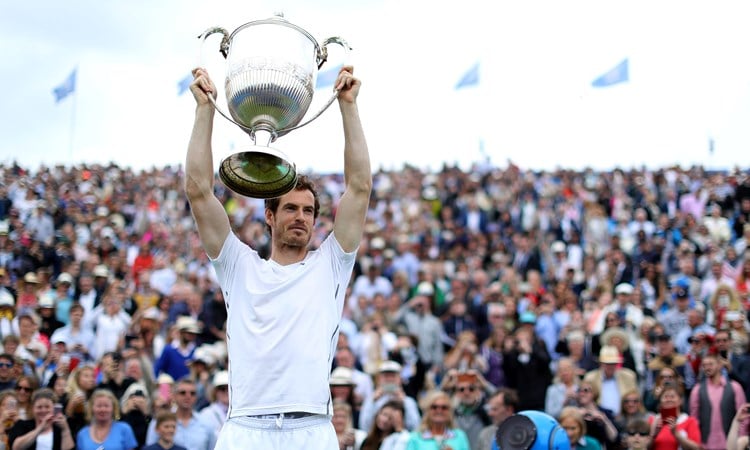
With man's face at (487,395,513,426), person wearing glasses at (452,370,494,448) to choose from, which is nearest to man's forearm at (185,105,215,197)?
man's face at (487,395,513,426)

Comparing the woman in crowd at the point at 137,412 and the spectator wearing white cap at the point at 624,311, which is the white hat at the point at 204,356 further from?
the spectator wearing white cap at the point at 624,311

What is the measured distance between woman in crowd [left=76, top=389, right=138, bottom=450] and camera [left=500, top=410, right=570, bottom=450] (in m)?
3.63

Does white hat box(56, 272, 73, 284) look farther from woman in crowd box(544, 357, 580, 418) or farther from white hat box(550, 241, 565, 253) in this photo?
white hat box(550, 241, 565, 253)

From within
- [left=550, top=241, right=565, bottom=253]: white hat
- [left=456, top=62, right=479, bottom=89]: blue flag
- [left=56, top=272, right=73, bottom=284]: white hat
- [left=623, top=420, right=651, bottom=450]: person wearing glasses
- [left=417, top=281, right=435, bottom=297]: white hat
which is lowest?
[left=623, top=420, right=651, bottom=450]: person wearing glasses

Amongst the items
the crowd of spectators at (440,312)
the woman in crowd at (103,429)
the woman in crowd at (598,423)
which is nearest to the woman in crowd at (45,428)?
the crowd of spectators at (440,312)

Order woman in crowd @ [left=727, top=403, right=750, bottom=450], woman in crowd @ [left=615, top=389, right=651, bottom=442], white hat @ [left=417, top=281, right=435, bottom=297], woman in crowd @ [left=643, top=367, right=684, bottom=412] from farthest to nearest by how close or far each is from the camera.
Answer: white hat @ [left=417, top=281, right=435, bottom=297] → woman in crowd @ [left=643, top=367, right=684, bottom=412] → woman in crowd @ [left=615, top=389, right=651, bottom=442] → woman in crowd @ [left=727, top=403, right=750, bottom=450]

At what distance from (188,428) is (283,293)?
5.36 m

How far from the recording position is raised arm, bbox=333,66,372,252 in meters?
4.47

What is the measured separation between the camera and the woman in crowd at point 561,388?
10.2 m

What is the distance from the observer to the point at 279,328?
13.7ft

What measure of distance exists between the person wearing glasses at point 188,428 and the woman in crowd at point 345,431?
3.79 feet

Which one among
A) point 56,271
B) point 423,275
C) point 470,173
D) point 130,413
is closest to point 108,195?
point 56,271

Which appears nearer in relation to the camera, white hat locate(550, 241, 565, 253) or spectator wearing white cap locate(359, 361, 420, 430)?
spectator wearing white cap locate(359, 361, 420, 430)

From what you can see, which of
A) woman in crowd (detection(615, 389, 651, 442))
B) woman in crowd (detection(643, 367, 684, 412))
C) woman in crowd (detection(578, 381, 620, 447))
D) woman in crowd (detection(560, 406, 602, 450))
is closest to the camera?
woman in crowd (detection(560, 406, 602, 450))
